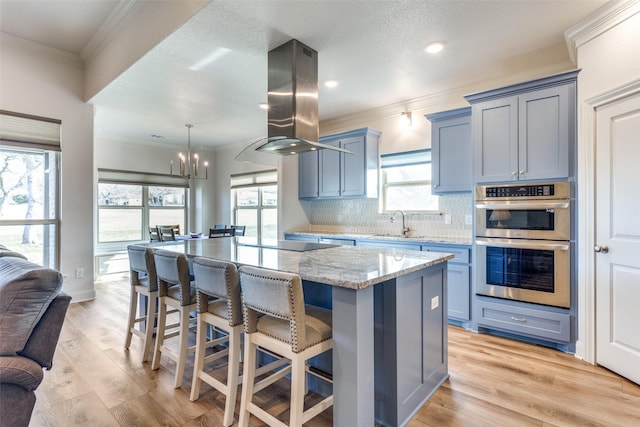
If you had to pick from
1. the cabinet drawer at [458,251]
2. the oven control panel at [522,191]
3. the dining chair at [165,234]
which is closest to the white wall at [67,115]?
the dining chair at [165,234]

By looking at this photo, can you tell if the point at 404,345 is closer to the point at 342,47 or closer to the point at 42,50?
the point at 342,47

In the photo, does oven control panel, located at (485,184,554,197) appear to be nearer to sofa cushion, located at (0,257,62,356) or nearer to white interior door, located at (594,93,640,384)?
white interior door, located at (594,93,640,384)

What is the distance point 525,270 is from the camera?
9.73 feet

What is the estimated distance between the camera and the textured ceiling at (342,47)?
7.89 ft

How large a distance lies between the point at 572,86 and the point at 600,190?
3.01 ft

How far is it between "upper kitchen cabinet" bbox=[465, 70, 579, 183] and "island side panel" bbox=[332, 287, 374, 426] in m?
2.26

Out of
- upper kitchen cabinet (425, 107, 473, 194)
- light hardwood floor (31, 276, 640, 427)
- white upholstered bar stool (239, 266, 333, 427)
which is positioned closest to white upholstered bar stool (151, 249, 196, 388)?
light hardwood floor (31, 276, 640, 427)

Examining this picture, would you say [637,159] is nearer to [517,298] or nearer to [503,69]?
[517,298]

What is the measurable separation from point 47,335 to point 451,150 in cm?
379

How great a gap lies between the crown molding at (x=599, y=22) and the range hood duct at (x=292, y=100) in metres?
2.16

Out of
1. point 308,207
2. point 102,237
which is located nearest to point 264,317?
point 308,207

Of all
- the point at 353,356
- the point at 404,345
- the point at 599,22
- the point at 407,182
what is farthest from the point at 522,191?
the point at 353,356

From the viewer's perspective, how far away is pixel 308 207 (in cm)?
568

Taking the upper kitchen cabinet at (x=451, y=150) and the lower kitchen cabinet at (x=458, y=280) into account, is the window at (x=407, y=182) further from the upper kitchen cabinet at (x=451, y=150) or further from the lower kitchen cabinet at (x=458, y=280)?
the lower kitchen cabinet at (x=458, y=280)
